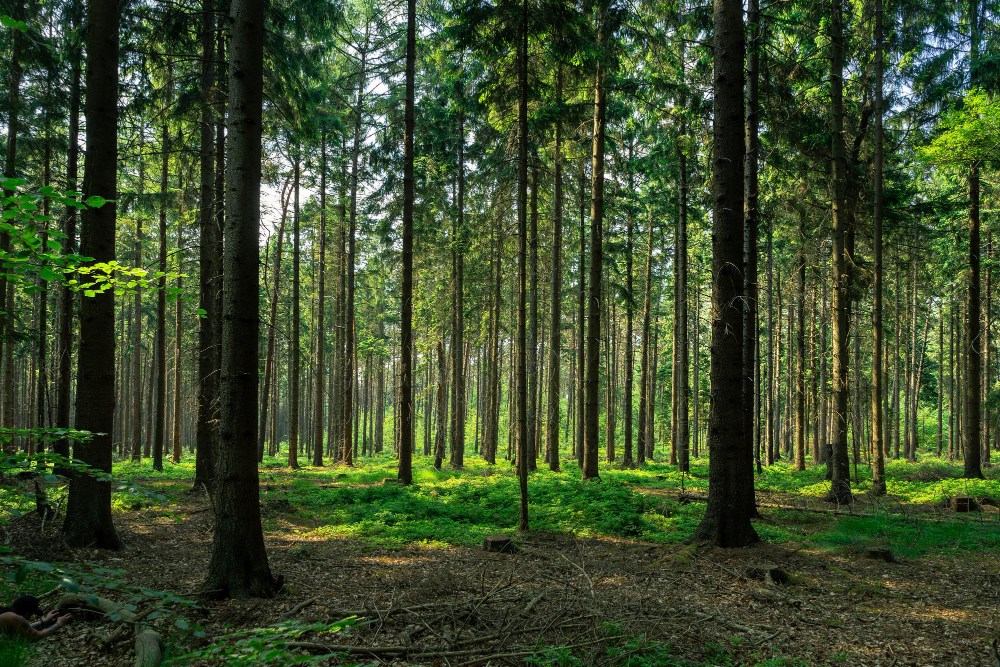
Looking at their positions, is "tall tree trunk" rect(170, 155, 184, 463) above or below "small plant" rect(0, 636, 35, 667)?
above

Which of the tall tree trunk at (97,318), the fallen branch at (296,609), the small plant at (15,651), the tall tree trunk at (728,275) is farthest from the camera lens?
the tall tree trunk at (728,275)

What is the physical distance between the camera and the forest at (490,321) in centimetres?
468

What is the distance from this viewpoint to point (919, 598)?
20.6ft

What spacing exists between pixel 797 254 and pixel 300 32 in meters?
20.8

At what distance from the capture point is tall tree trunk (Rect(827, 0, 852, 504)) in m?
12.7

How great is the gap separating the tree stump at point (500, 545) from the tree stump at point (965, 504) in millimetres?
10595

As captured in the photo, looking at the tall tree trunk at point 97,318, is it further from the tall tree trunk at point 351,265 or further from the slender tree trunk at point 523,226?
the tall tree trunk at point 351,265

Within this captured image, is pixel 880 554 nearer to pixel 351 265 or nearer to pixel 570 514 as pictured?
pixel 570 514

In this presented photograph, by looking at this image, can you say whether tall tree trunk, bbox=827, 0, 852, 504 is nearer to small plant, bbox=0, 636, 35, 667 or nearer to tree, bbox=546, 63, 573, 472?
tree, bbox=546, 63, 573, 472

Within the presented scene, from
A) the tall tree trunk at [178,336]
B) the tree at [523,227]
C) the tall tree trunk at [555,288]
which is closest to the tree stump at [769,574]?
the tree at [523,227]

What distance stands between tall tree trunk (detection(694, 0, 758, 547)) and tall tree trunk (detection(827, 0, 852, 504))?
6114mm

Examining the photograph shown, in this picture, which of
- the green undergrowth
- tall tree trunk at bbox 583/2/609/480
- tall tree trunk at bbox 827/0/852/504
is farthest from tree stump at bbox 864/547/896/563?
tall tree trunk at bbox 583/2/609/480

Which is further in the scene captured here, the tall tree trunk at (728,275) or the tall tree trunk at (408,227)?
the tall tree trunk at (408,227)

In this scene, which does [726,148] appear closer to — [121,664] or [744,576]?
[744,576]
